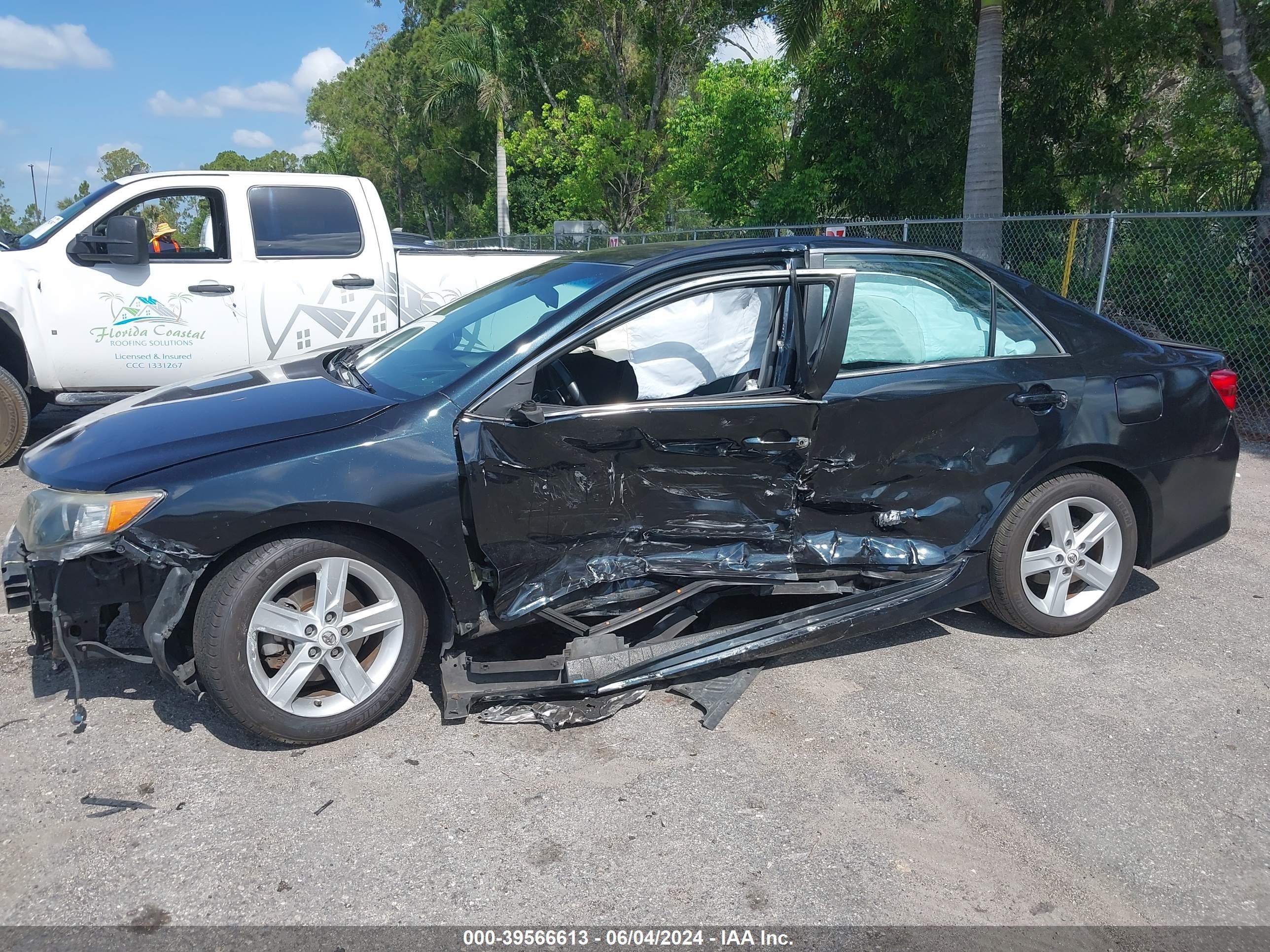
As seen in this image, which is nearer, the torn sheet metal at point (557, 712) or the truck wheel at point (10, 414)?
the torn sheet metal at point (557, 712)

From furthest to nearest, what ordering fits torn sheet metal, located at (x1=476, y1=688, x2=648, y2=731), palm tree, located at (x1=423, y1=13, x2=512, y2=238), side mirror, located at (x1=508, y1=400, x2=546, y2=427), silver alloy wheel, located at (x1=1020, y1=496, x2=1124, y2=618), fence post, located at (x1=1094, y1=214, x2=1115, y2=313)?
palm tree, located at (x1=423, y1=13, x2=512, y2=238)
fence post, located at (x1=1094, y1=214, x2=1115, y2=313)
silver alloy wheel, located at (x1=1020, y1=496, x2=1124, y2=618)
torn sheet metal, located at (x1=476, y1=688, x2=648, y2=731)
side mirror, located at (x1=508, y1=400, x2=546, y2=427)

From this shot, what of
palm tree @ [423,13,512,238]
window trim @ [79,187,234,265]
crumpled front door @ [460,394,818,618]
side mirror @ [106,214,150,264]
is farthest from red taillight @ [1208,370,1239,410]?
palm tree @ [423,13,512,238]

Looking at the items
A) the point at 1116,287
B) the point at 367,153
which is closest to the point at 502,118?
the point at 1116,287

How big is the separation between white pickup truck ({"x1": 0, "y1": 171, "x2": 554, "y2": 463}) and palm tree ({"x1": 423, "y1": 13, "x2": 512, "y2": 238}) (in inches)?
1067

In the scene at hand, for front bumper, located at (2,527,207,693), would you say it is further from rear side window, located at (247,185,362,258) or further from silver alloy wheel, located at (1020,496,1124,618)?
rear side window, located at (247,185,362,258)

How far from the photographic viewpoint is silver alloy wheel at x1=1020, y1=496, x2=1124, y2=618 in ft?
14.0

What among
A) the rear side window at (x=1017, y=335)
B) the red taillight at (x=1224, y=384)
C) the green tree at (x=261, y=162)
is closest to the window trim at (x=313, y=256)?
the rear side window at (x=1017, y=335)

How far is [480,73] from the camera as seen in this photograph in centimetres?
3297

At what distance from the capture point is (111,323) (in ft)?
23.6

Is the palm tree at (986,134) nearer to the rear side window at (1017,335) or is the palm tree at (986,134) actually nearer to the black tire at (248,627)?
the rear side window at (1017,335)

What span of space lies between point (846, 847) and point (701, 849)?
1.46 ft

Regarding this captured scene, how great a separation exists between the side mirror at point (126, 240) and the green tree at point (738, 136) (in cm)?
1329

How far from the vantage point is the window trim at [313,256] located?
7.46m

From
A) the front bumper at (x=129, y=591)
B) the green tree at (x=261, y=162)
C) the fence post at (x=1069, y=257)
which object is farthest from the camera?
the green tree at (x=261, y=162)
